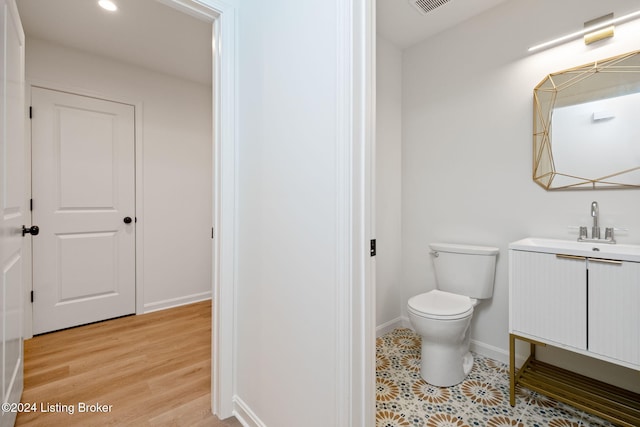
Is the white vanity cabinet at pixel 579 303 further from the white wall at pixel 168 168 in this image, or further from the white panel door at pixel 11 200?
the white wall at pixel 168 168

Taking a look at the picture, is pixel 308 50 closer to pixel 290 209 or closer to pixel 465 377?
pixel 290 209

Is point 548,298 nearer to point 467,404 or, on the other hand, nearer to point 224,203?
point 467,404

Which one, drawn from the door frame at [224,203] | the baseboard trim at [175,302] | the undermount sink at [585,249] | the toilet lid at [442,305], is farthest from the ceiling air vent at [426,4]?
the baseboard trim at [175,302]

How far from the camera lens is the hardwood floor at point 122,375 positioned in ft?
4.84

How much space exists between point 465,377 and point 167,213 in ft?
9.72

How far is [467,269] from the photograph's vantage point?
1978mm

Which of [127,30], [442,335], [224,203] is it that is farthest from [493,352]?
[127,30]

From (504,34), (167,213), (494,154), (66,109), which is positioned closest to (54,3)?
(66,109)

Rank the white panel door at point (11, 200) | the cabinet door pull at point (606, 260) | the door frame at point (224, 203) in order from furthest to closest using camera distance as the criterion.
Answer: the door frame at point (224, 203) < the cabinet door pull at point (606, 260) < the white panel door at point (11, 200)

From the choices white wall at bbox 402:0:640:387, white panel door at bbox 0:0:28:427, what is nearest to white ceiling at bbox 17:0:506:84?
white wall at bbox 402:0:640:387

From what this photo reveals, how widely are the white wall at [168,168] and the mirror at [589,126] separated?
Answer: 3063mm

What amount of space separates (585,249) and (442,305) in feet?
2.48

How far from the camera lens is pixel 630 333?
123 cm

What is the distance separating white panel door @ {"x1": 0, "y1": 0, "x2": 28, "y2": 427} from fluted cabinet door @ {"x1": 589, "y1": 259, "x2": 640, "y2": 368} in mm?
2478
